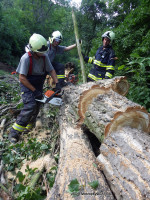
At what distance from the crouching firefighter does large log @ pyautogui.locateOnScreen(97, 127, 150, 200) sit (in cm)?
186

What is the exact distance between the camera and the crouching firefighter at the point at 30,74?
2.76 m

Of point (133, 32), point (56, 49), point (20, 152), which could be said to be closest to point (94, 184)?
point (20, 152)

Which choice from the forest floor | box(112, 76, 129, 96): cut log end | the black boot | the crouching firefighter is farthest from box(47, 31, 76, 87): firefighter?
the black boot

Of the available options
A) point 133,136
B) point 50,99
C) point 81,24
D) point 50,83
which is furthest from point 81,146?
point 81,24

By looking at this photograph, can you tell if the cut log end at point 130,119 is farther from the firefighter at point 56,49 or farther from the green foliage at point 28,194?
the firefighter at point 56,49

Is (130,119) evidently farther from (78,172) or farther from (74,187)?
(74,187)

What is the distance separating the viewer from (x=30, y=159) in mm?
2373

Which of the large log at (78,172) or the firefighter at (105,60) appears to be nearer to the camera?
the large log at (78,172)

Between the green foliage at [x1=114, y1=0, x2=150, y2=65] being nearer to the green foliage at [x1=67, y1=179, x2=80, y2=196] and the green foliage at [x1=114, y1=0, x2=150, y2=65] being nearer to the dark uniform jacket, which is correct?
the dark uniform jacket

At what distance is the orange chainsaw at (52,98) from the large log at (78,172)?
98cm

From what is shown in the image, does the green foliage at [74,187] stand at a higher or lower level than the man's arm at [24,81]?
lower

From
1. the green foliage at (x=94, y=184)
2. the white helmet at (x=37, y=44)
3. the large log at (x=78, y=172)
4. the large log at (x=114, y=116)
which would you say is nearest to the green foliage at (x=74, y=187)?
the large log at (x=78, y=172)

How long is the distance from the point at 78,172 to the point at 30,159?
3.99 feet

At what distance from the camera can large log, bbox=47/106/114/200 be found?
4.21 ft
